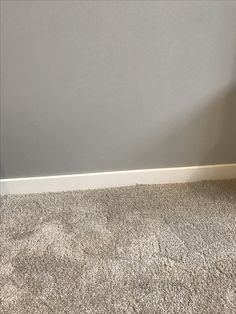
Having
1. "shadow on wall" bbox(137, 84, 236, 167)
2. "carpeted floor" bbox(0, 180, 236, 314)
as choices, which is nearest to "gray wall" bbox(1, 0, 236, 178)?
"shadow on wall" bbox(137, 84, 236, 167)

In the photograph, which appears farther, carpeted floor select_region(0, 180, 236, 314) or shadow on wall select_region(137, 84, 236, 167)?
shadow on wall select_region(137, 84, 236, 167)

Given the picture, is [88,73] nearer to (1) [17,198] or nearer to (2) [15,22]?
(2) [15,22]

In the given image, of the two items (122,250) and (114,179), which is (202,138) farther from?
(122,250)

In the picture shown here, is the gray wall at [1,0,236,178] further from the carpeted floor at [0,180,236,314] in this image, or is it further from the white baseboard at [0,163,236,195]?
the carpeted floor at [0,180,236,314]

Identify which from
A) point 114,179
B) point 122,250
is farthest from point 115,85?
point 122,250

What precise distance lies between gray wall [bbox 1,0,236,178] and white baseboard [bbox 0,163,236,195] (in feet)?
0.11

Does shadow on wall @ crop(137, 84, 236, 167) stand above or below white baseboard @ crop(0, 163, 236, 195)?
above

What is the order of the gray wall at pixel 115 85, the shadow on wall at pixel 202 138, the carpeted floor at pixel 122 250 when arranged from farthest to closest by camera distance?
the shadow on wall at pixel 202 138
the gray wall at pixel 115 85
the carpeted floor at pixel 122 250

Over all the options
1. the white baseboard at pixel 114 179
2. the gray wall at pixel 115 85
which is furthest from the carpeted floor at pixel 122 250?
the gray wall at pixel 115 85

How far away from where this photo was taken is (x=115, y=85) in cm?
156

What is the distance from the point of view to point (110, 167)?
5.71 feet

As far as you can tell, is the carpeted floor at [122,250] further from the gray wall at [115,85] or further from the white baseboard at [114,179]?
the gray wall at [115,85]

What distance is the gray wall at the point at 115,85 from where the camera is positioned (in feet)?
4.68

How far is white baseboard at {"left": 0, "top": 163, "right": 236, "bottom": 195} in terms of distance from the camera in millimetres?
1712
